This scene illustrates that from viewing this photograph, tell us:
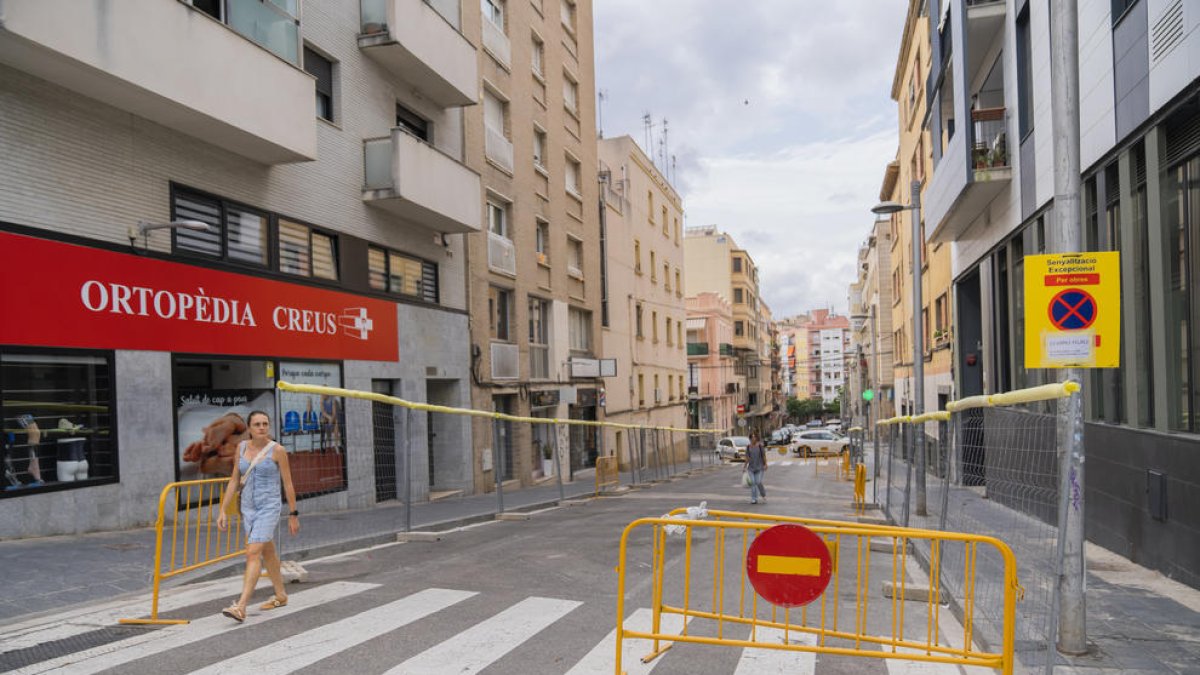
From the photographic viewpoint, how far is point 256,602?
7.27 meters

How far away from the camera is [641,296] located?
39625 mm

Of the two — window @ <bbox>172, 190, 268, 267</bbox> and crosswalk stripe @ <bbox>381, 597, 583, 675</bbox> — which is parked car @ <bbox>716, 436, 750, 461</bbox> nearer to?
window @ <bbox>172, 190, 268, 267</bbox>

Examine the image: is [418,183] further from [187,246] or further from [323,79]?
[187,246]

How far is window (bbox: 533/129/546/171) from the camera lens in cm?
2715

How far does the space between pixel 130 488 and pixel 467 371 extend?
10.6m

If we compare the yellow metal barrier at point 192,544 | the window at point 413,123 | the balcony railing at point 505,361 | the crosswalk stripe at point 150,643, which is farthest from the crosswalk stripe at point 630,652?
the balcony railing at point 505,361

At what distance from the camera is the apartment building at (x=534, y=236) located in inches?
876

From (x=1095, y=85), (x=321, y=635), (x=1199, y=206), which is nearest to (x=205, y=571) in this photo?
(x=321, y=635)

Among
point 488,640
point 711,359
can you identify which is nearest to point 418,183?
point 488,640

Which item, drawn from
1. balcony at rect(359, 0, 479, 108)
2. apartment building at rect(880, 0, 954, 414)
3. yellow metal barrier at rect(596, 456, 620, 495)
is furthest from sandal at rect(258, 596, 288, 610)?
apartment building at rect(880, 0, 954, 414)

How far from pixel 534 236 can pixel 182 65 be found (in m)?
15.4

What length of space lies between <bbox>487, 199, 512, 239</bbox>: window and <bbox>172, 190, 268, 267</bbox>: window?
9.83 metres

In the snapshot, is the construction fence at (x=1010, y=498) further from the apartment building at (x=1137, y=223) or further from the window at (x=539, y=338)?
the window at (x=539, y=338)

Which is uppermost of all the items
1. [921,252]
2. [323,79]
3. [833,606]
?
[323,79]
